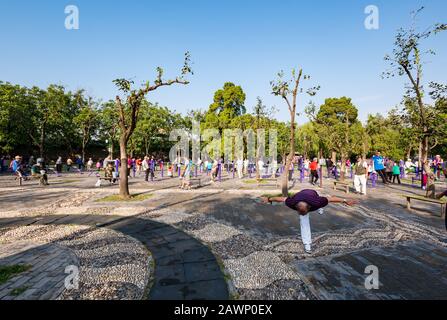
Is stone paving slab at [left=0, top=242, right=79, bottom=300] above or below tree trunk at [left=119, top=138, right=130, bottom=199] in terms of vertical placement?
below

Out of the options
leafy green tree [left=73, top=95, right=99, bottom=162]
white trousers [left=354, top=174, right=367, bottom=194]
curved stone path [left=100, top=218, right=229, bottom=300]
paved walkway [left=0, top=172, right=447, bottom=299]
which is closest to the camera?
curved stone path [left=100, top=218, right=229, bottom=300]

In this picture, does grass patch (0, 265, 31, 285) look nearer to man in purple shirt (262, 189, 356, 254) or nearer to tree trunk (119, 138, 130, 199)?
man in purple shirt (262, 189, 356, 254)

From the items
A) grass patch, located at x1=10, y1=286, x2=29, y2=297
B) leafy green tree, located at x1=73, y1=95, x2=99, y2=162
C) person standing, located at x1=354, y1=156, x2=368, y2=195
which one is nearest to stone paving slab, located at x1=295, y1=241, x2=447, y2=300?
grass patch, located at x1=10, y1=286, x2=29, y2=297

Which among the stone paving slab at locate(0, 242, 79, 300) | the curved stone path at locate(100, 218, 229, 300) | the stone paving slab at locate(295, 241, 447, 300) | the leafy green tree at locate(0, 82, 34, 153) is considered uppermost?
the leafy green tree at locate(0, 82, 34, 153)

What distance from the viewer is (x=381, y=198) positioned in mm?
12055

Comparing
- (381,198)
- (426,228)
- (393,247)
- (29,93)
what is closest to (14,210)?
(393,247)

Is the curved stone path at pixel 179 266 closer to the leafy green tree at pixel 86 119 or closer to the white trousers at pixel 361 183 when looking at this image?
the white trousers at pixel 361 183

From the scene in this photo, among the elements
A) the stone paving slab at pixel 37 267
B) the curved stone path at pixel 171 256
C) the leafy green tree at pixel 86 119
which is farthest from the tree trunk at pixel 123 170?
the leafy green tree at pixel 86 119

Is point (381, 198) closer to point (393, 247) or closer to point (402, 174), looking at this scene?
point (393, 247)

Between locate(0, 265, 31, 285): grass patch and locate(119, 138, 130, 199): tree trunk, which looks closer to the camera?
locate(0, 265, 31, 285): grass patch

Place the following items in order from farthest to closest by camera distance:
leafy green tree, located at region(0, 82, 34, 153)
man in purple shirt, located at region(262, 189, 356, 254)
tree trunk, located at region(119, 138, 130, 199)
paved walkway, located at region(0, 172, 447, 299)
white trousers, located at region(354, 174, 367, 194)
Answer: leafy green tree, located at region(0, 82, 34, 153), white trousers, located at region(354, 174, 367, 194), tree trunk, located at region(119, 138, 130, 199), man in purple shirt, located at region(262, 189, 356, 254), paved walkway, located at region(0, 172, 447, 299)

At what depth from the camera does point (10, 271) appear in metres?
4.50

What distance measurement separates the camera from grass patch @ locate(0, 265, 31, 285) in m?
4.25

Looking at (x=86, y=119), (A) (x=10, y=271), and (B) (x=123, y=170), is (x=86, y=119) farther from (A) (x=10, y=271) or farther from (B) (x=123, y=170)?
(A) (x=10, y=271)
